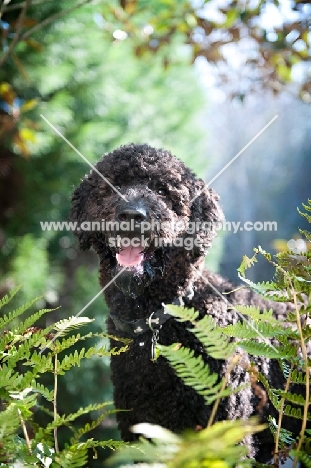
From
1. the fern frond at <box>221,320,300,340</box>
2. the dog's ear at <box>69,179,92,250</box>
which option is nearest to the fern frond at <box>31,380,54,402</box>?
the fern frond at <box>221,320,300,340</box>

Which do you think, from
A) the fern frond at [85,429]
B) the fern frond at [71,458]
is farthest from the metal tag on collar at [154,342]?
the fern frond at [71,458]

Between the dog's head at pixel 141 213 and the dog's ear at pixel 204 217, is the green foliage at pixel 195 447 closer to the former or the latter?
the dog's head at pixel 141 213

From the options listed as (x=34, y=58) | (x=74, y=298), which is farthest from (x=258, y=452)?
(x=34, y=58)

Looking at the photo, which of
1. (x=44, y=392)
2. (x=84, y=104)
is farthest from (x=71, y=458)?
(x=84, y=104)

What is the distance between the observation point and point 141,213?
2016mm

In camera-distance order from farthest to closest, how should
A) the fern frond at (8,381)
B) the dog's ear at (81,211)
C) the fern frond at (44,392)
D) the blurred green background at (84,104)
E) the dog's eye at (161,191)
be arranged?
the blurred green background at (84,104)
the dog's ear at (81,211)
the dog's eye at (161,191)
the fern frond at (44,392)
the fern frond at (8,381)

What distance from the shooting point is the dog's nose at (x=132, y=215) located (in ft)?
6.57

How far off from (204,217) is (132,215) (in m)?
0.54

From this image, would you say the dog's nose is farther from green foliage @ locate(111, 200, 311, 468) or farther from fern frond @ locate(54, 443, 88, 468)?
fern frond @ locate(54, 443, 88, 468)

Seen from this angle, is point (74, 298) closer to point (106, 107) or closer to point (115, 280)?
point (106, 107)

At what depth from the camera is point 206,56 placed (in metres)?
3.29

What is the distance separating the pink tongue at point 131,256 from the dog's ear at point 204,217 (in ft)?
1.02

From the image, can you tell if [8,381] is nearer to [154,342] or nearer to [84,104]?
[154,342]

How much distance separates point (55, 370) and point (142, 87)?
5.43 metres
